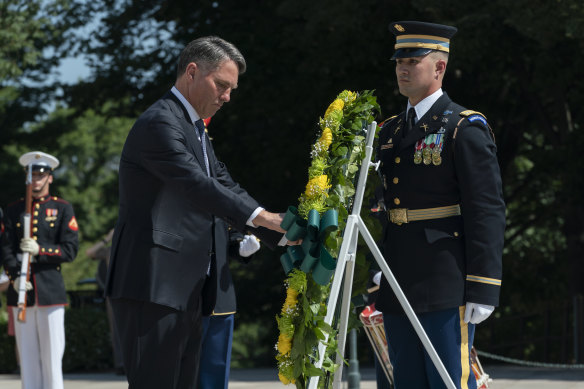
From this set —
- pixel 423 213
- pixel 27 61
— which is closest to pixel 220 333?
pixel 423 213

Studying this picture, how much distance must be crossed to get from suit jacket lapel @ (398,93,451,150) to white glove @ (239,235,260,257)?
946 mm

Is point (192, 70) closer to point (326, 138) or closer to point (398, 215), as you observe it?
point (326, 138)

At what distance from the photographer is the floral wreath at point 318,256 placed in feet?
13.5

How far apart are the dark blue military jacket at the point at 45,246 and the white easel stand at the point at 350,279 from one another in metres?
4.97

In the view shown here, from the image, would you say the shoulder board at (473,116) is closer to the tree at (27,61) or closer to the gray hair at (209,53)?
the gray hair at (209,53)

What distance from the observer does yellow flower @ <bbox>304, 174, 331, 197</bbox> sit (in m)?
4.20

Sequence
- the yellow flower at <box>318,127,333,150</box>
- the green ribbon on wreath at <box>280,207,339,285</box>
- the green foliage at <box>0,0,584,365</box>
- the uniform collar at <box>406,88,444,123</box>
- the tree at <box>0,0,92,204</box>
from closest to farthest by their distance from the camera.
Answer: the green ribbon on wreath at <box>280,207,339,285</box>, the yellow flower at <box>318,127,333,150</box>, the uniform collar at <box>406,88,444,123</box>, the green foliage at <box>0,0,584,365</box>, the tree at <box>0,0,92,204</box>

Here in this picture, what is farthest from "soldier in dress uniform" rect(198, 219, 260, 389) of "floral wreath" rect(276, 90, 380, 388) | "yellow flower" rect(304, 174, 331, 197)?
"yellow flower" rect(304, 174, 331, 197)

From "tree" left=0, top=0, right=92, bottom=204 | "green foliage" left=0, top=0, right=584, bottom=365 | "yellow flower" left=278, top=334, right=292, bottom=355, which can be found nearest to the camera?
"yellow flower" left=278, top=334, right=292, bottom=355

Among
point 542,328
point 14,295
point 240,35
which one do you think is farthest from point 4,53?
point 542,328

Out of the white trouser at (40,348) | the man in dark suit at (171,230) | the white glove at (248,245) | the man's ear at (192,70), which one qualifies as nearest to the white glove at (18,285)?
the white trouser at (40,348)

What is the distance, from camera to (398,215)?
4688mm

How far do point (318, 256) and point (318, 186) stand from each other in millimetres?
309

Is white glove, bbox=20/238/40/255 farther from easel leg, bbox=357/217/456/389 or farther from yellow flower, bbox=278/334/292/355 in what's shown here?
easel leg, bbox=357/217/456/389
